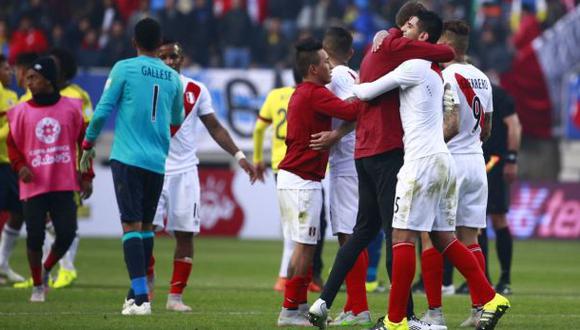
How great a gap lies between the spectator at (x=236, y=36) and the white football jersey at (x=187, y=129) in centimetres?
1719

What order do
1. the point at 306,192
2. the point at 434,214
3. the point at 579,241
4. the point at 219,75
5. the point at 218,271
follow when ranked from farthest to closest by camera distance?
the point at 219,75 < the point at 579,241 < the point at 218,271 < the point at 306,192 < the point at 434,214

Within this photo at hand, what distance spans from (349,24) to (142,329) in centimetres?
2070

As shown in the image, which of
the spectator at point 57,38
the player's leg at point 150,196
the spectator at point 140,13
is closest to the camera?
the player's leg at point 150,196

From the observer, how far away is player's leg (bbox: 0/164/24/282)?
1562cm

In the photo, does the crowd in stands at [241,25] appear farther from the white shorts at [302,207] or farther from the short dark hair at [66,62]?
the white shorts at [302,207]

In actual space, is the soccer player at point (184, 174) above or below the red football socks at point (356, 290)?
above

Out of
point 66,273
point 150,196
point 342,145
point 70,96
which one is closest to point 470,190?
point 342,145

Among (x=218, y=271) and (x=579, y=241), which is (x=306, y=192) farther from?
(x=579, y=241)

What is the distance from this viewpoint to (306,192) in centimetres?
1089

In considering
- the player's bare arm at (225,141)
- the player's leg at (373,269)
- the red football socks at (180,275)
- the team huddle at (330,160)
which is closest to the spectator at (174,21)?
the player's leg at (373,269)

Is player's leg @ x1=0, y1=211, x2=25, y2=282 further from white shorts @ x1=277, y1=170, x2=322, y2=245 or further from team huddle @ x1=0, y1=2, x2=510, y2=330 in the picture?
white shorts @ x1=277, y1=170, x2=322, y2=245

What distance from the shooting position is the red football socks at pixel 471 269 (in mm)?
10102

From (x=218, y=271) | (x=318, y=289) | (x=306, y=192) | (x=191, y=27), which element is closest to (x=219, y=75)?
(x=191, y=27)

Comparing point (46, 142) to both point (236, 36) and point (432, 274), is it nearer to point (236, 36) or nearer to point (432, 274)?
point (432, 274)
